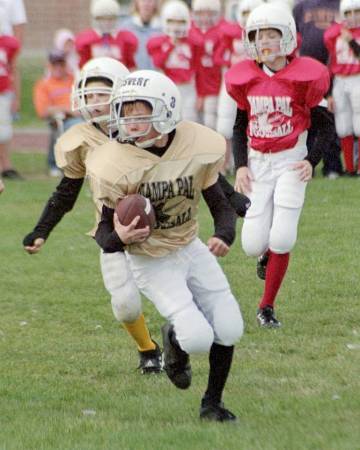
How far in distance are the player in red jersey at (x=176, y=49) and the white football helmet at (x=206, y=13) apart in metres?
0.29

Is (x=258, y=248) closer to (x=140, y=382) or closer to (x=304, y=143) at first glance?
(x=304, y=143)

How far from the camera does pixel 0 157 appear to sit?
565 inches

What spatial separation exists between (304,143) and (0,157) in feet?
24.5

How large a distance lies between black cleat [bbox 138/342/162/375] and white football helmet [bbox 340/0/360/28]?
6.67m

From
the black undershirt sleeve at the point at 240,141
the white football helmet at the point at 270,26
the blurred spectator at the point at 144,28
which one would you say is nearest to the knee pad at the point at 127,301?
the black undershirt sleeve at the point at 240,141

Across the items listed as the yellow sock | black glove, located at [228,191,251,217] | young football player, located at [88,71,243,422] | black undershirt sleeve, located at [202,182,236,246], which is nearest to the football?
young football player, located at [88,71,243,422]

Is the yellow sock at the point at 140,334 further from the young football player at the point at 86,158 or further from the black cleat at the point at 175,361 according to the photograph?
the black cleat at the point at 175,361

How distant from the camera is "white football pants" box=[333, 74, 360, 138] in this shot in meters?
12.8

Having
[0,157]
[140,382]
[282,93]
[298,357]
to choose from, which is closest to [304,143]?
[282,93]

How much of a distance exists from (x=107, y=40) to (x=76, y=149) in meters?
7.83

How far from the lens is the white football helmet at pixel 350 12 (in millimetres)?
12305

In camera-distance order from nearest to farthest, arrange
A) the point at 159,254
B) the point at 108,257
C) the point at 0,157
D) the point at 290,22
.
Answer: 1. the point at 159,254
2. the point at 108,257
3. the point at 290,22
4. the point at 0,157

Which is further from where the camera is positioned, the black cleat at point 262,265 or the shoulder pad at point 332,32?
the shoulder pad at point 332,32

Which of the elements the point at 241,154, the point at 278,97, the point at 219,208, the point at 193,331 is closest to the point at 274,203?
the point at 241,154
